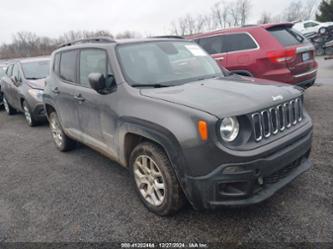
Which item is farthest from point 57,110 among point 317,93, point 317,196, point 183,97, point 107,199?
point 317,93

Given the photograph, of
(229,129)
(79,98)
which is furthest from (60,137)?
(229,129)

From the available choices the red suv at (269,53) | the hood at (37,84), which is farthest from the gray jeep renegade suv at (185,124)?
the hood at (37,84)

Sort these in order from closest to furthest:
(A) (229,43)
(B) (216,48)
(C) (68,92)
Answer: (C) (68,92), (A) (229,43), (B) (216,48)

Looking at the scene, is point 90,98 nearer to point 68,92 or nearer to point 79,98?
point 79,98

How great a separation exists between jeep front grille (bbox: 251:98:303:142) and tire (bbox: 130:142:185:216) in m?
0.88

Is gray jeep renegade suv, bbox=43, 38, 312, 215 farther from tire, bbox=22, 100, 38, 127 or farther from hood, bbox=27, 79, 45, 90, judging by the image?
tire, bbox=22, 100, 38, 127

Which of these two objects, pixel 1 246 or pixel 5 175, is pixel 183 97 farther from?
pixel 5 175

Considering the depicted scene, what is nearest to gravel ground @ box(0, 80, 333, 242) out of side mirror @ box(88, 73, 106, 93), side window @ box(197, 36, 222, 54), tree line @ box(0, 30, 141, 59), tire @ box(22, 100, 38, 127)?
side mirror @ box(88, 73, 106, 93)

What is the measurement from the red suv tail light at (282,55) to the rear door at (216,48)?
106 centimetres

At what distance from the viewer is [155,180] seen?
2.84 metres

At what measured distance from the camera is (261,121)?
95.6 inches

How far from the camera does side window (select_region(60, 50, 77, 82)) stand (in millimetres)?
4111

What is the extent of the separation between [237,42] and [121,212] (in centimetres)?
478

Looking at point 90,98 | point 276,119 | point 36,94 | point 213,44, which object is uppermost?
point 213,44
